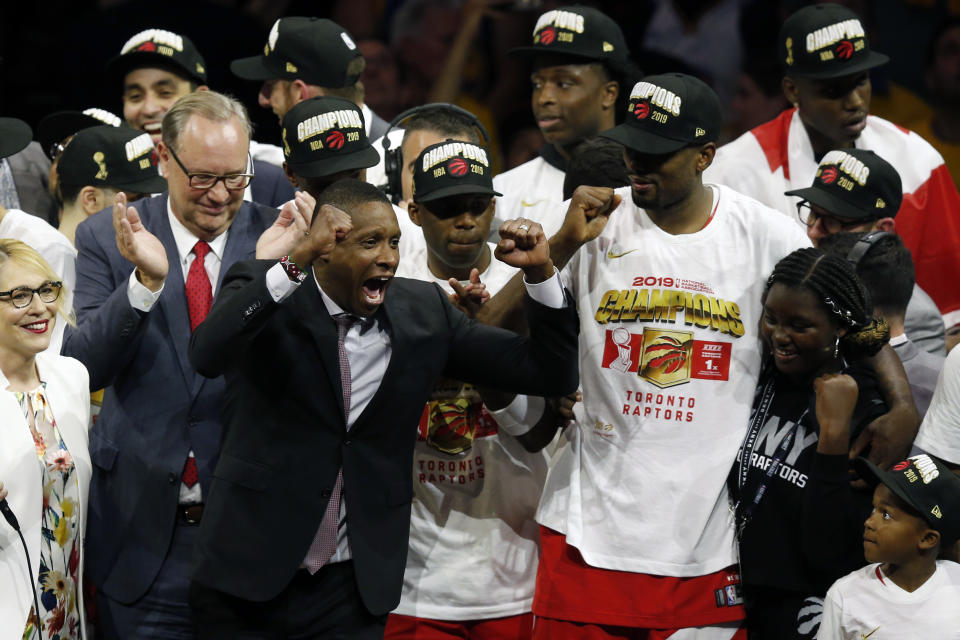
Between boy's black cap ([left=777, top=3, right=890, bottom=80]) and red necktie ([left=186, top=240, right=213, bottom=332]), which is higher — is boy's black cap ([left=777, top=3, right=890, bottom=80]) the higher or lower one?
the higher one

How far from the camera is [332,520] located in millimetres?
3750

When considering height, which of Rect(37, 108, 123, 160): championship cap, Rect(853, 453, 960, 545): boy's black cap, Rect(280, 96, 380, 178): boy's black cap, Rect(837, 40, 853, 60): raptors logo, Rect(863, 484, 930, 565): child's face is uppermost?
Rect(837, 40, 853, 60): raptors logo

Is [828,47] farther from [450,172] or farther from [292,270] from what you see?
[292,270]

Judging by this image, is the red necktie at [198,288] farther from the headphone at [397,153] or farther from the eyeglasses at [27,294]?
the headphone at [397,153]

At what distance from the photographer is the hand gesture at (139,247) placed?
13.1ft

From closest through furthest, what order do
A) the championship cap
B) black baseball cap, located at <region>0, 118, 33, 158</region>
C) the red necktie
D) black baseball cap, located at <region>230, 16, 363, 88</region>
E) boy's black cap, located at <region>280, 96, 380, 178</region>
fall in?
the red necktie < boy's black cap, located at <region>280, 96, 380, 178</region> < black baseball cap, located at <region>0, 118, 33, 158</region> < black baseball cap, located at <region>230, 16, 363, 88</region> < the championship cap

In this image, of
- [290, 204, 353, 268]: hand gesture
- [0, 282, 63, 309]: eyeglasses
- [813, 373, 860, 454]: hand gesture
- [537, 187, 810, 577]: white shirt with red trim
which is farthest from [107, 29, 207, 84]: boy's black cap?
[813, 373, 860, 454]: hand gesture

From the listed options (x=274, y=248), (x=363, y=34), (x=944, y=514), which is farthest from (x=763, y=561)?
(x=363, y=34)

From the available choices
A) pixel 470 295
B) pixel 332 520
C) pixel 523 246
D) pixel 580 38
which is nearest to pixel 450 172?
pixel 470 295

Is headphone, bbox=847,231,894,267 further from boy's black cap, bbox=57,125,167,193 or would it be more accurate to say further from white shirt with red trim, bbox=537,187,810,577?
boy's black cap, bbox=57,125,167,193

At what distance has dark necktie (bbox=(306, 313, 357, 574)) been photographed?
373 centimetres

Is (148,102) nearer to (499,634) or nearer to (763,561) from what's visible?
(499,634)

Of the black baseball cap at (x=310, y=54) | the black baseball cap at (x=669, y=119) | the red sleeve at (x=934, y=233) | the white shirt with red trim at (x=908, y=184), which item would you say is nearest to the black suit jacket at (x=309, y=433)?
the black baseball cap at (x=669, y=119)

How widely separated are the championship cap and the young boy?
10.4ft
